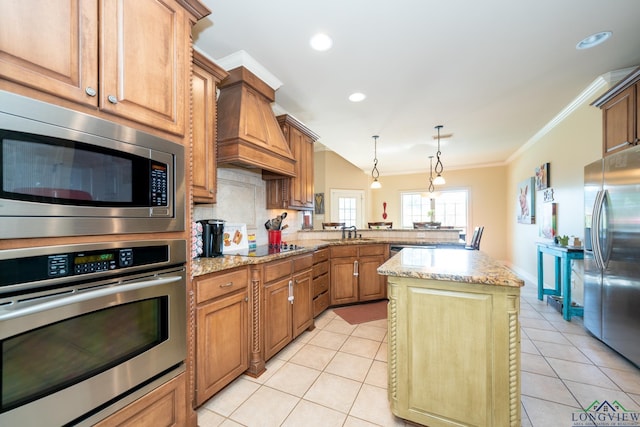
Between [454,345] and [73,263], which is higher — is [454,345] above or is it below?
below

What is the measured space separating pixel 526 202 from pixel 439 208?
8.03ft

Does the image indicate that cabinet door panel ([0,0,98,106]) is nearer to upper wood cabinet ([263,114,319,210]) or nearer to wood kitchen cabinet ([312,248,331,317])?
upper wood cabinet ([263,114,319,210])

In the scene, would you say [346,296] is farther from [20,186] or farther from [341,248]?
[20,186]

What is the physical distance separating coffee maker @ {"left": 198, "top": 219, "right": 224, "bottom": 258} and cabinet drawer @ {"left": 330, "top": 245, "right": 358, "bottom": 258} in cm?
164

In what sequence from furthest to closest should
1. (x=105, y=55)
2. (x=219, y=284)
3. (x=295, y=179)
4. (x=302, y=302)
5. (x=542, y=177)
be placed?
(x=542, y=177) < (x=295, y=179) < (x=302, y=302) < (x=219, y=284) < (x=105, y=55)

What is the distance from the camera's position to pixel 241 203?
9.20ft

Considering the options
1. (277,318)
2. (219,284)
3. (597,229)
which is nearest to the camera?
(219,284)

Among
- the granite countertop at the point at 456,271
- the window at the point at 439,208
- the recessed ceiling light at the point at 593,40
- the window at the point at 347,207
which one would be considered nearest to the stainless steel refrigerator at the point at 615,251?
the recessed ceiling light at the point at 593,40

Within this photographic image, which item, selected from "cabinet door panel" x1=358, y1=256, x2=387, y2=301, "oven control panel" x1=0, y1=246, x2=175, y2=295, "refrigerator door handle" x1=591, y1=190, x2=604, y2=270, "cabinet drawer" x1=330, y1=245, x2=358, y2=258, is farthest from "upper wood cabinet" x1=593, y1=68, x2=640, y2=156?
"oven control panel" x1=0, y1=246, x2=175, y2=295

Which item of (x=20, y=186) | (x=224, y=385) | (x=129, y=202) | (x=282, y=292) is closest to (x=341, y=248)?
(x=282, y=292)

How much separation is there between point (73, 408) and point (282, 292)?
58.0 inches

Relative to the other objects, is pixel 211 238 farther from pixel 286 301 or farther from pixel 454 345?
pixel 454 345

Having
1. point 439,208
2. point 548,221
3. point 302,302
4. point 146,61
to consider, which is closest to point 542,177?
point 548,221

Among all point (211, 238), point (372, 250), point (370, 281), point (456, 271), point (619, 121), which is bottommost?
point (370, 281)
